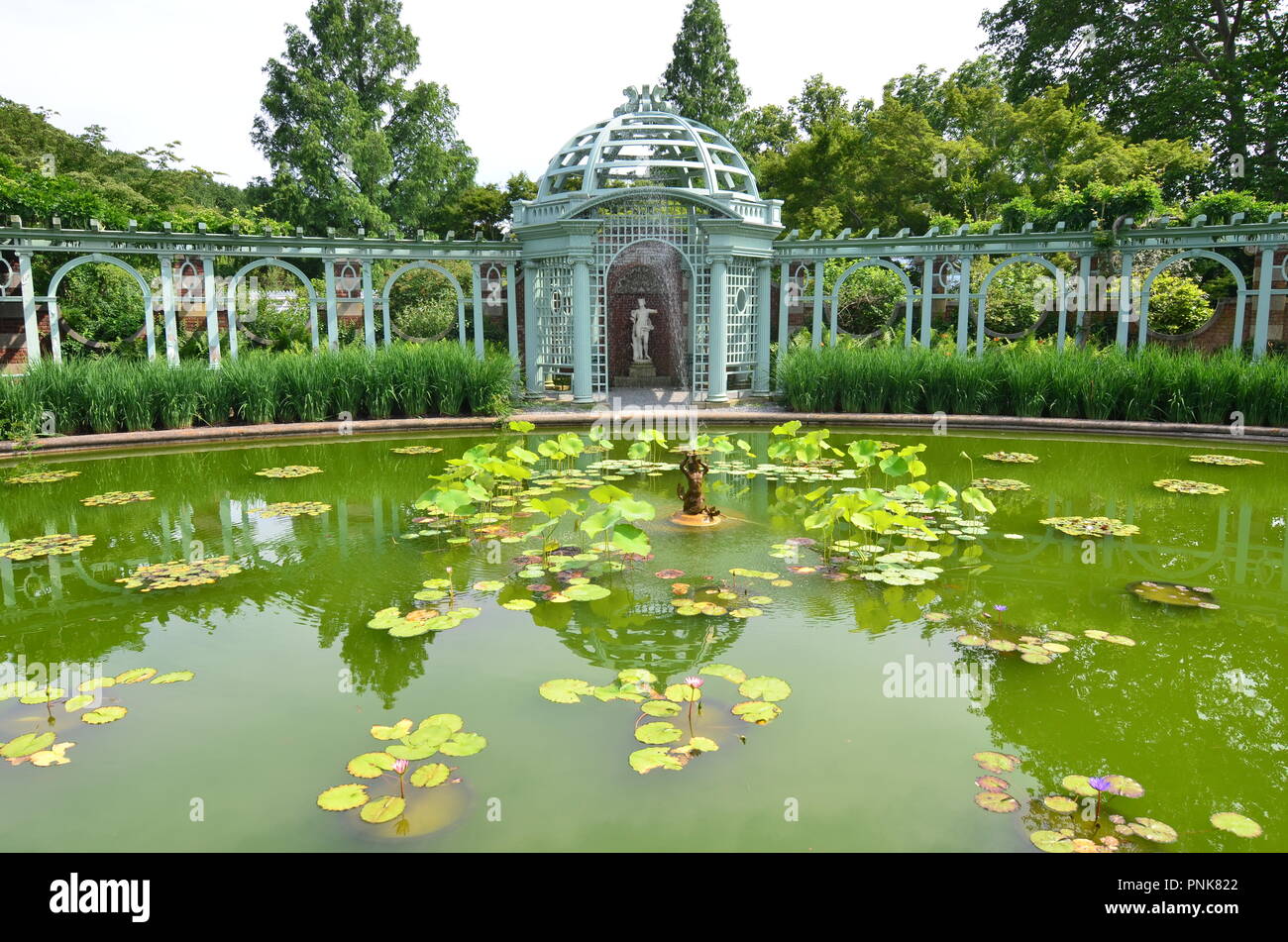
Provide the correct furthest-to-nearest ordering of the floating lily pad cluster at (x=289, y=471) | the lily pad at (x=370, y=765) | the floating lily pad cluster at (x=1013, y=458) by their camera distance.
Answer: the floating lily pad cluster at (x=1013, y=458), the floating lily pad cluster at (x=289, y=471), the lily pad at (x=370, y=765)

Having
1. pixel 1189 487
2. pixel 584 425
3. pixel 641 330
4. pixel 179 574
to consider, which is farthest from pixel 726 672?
pixel 641 330

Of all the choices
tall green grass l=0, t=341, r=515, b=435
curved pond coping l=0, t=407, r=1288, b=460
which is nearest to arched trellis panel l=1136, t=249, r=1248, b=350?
curved pond coping l=0, t=407, r=1288, b=460

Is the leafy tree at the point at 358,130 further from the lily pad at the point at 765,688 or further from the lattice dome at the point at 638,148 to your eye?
the lily pad at the point at 765,688

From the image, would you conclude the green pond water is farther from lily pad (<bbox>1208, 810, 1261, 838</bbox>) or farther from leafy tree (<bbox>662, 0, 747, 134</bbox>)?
leafy tree (<bbox>662, 0, 747, 134</bbox>)

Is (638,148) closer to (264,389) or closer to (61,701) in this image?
(264,389)

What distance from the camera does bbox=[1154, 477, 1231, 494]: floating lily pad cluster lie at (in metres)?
7.92

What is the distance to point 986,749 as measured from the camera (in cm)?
353

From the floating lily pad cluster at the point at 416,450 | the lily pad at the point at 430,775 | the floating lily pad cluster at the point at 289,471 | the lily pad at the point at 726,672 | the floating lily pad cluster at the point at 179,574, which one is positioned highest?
the floating lily pad cluster at the point at 416,450

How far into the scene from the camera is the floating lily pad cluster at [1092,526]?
6.55 metres

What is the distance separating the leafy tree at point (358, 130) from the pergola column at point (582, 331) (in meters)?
13.9

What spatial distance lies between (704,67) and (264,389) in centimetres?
2135

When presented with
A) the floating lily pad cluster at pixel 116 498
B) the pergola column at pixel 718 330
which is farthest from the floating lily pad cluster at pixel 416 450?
the pergola column at pixel 718 330

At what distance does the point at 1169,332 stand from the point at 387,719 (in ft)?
56.6
